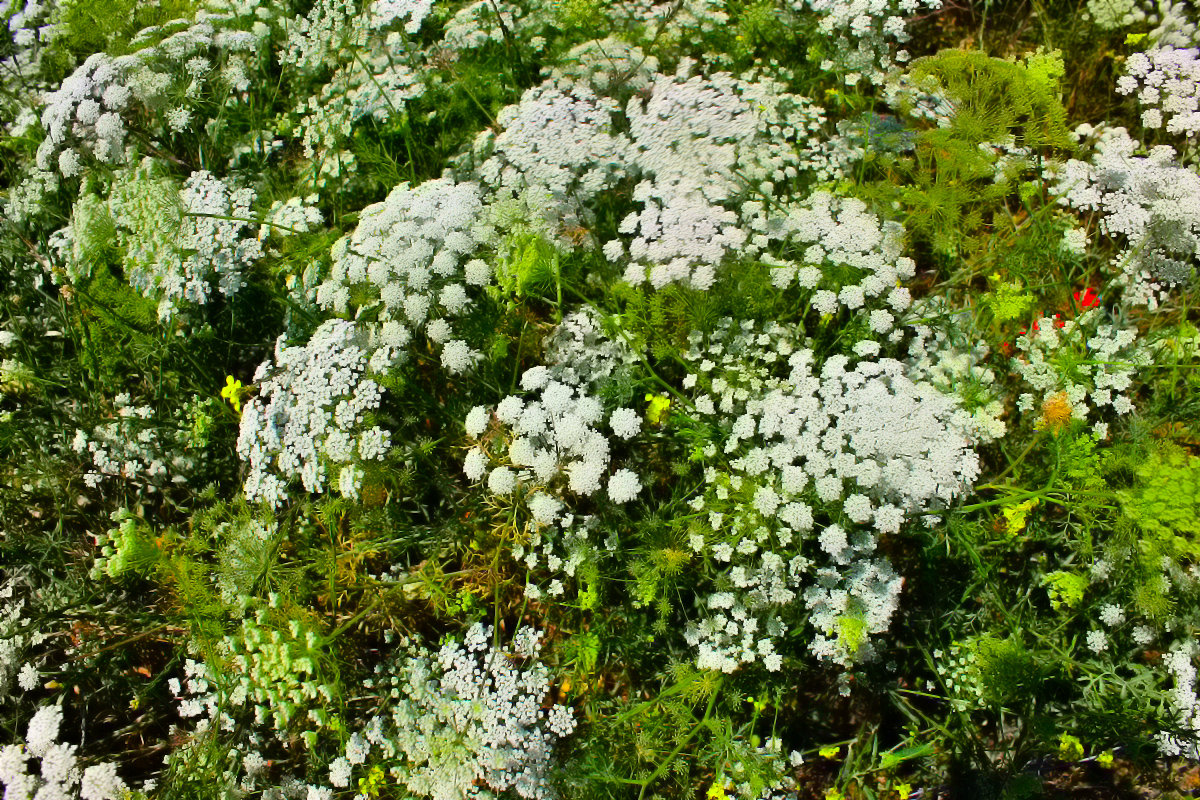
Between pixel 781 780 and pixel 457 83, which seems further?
pixel 457 83

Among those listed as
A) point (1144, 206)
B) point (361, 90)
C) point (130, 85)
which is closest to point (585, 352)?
point (361, 90)

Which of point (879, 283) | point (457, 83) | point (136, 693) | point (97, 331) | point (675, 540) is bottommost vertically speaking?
point (136, 693)

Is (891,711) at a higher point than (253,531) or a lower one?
lower

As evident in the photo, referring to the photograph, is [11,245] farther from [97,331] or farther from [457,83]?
[457,83]

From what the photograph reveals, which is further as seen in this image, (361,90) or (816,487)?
(361,90)

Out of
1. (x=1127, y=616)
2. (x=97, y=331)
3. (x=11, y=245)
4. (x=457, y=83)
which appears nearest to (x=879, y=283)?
(x=1127, y=616)

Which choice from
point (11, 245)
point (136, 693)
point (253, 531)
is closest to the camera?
point (253, 531)

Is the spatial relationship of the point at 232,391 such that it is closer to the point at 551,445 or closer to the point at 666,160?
the point at 551,445
